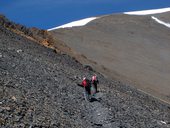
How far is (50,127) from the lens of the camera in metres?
14.2

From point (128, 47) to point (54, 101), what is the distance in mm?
37290

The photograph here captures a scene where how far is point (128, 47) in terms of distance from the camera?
54.7m

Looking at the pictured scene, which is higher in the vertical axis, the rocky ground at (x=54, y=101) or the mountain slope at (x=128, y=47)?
the rocky ground at (x=54, y=101)

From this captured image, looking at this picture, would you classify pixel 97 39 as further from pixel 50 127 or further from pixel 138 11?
pixel 50 127

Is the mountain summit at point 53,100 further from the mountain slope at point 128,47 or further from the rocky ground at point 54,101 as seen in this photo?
the mountain slope at point 128,47

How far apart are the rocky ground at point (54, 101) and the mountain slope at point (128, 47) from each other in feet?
32.1

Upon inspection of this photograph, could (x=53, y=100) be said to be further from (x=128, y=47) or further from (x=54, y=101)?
(x=128, y=47)

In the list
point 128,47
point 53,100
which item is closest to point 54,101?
point 53,100

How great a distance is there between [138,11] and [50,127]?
2940 inches

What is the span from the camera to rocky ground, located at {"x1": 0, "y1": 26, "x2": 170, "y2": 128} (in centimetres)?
1477

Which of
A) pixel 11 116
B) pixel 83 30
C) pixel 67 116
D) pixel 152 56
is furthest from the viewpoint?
pixel 83 30

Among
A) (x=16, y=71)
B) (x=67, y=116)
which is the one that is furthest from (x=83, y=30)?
(x=67, y=116)

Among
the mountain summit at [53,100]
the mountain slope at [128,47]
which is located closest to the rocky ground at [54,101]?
the mountain summit at [53,100]

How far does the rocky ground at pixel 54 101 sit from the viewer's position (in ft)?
48.4
